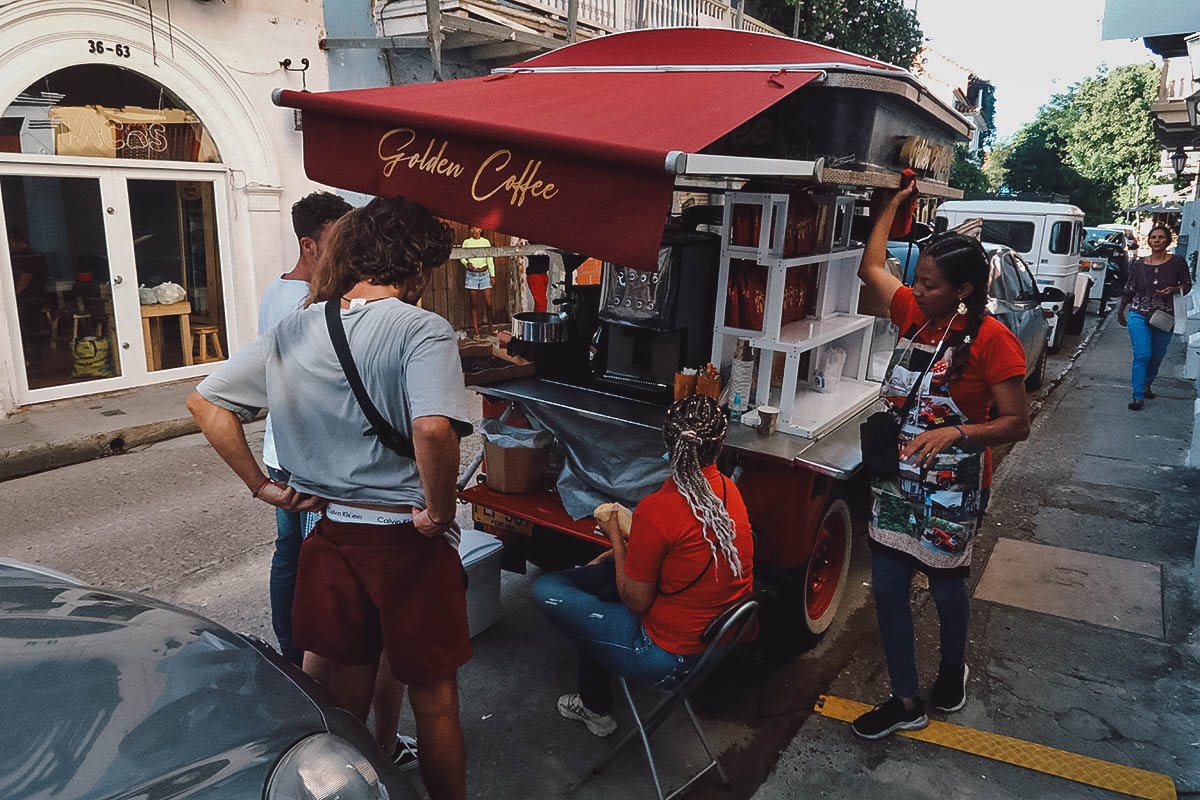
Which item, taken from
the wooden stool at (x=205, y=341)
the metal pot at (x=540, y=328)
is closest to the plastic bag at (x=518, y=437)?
the metal pot at (x=540, y=328)

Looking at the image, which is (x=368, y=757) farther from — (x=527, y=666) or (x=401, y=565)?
(x=527, y=666)

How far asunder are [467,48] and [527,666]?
1038 centimetres

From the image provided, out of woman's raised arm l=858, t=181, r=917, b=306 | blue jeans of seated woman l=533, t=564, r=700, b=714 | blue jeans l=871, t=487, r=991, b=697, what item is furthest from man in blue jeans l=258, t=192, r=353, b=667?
blue jeans l=871, t=487, r=991, b=697

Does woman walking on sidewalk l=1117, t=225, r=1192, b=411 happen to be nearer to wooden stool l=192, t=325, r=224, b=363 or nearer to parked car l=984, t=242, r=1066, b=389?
parked car l=984, t=242, r=1066, b=389

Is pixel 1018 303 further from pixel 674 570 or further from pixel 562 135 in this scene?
pixel 562 135

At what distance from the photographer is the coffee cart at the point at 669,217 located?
2.36m

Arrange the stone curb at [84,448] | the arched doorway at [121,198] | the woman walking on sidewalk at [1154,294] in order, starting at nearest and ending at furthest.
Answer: the stone curb at [84,448]
the arched doorway at [121,198]
the woman walking on sidewalk at [1154,294]

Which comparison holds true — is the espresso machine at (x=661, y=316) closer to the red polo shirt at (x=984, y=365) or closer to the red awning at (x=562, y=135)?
the red awning at (x=562, y=135)

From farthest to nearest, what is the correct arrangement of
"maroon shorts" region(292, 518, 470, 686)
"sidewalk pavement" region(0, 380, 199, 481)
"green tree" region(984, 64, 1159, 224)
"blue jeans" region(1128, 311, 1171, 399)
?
"green tree" region(984, 64, 1159, 224)
"blue jeans" region(1128, 311, 1171, 399)
"sidewalk pavement" region(0, 380, 199, 481)
"maroon shorts" region(292, 518, 470, 686)

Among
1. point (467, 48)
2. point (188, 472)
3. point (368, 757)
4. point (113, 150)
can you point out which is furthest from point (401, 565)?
point (467, 48)

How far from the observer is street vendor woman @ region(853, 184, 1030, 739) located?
2.81 m

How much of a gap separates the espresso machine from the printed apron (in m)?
1.05

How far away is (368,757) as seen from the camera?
6.19ft

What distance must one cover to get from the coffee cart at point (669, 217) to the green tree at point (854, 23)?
13944 millimetres
